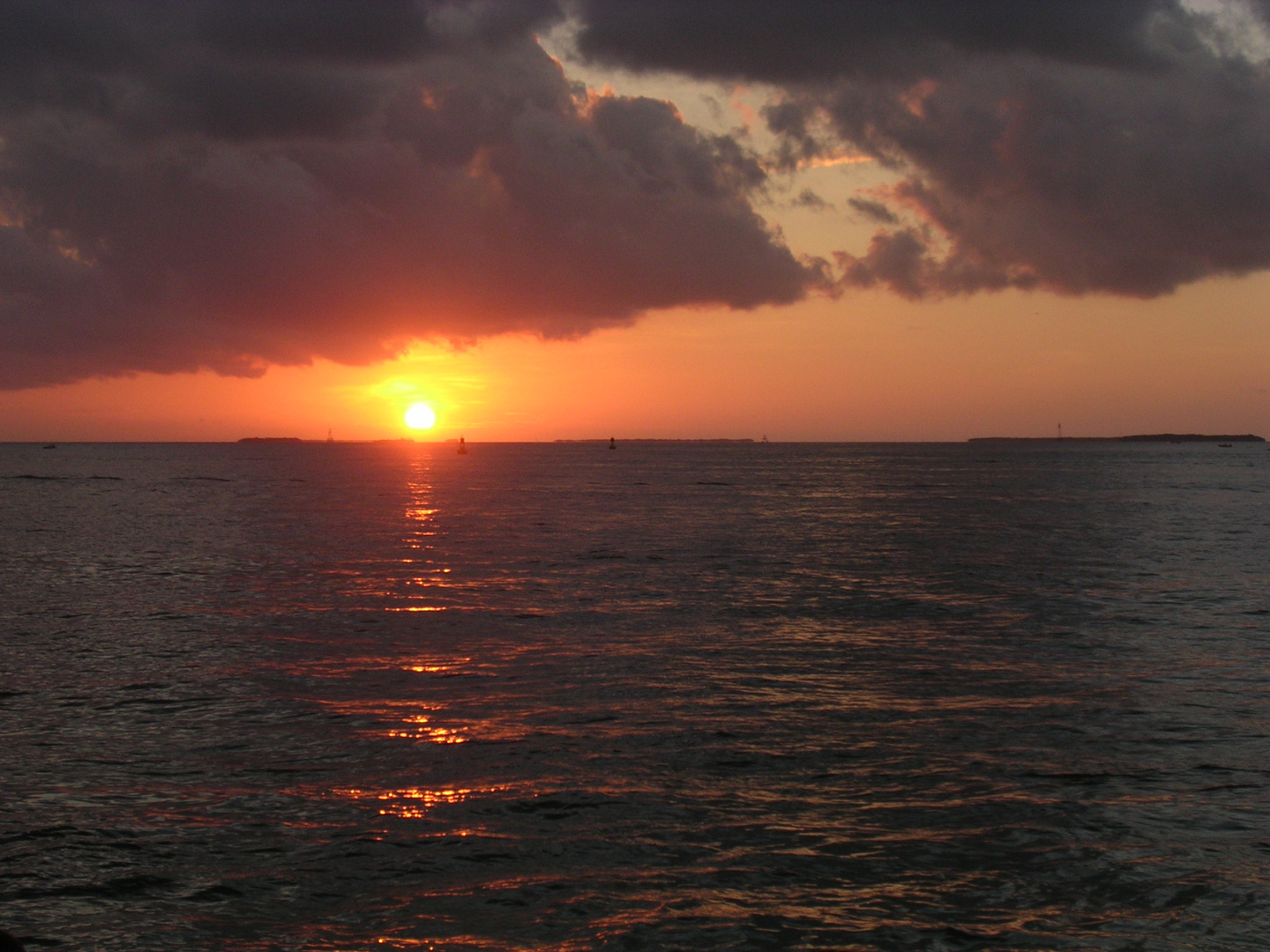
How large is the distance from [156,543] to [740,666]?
41842 millimetres

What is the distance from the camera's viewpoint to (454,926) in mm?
9445

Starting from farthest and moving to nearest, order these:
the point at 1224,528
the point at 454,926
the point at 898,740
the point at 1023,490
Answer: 1. the point at 1023,490
2. the point at 1224,528
3. the point at 898,740
4. the point at 454,926

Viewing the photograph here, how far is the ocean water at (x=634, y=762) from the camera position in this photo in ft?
32.2

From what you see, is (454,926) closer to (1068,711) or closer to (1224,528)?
(1068,711)

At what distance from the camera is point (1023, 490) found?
114125 mm

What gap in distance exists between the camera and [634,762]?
1447cm

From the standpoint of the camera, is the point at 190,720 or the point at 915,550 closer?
the point at 190,720

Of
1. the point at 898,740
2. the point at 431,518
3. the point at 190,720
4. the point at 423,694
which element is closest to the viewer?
the point at 898,740

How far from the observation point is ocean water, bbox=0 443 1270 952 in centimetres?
980

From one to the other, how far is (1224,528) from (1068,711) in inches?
2107

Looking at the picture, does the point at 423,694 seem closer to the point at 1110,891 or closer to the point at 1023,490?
the point at 1110,891

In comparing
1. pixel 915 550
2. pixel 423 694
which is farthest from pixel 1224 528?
pixel 423 694

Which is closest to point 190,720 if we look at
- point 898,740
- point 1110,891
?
point 898,740

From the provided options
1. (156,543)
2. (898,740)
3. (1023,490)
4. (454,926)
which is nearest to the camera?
(454,926)
